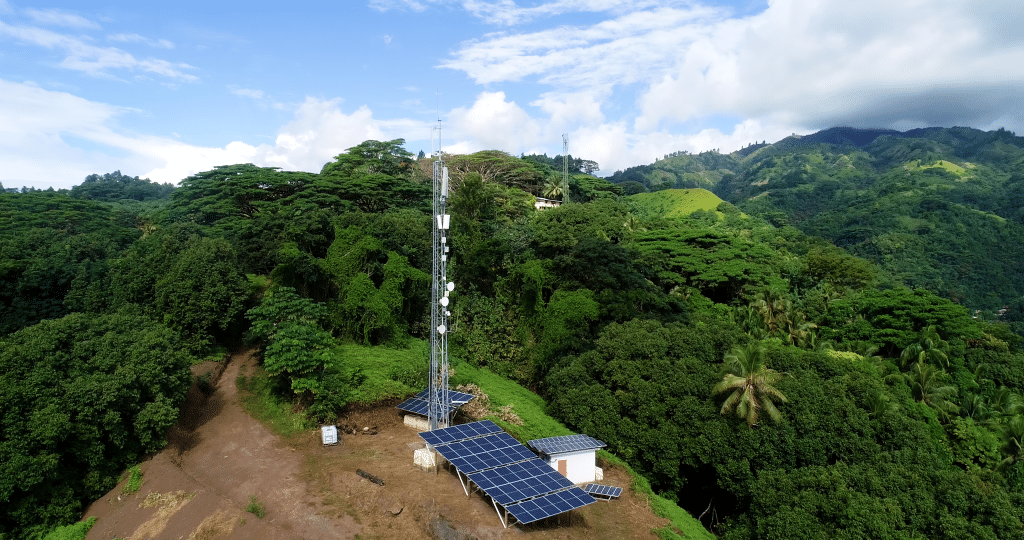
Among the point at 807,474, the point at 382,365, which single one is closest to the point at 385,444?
the point at 382,365

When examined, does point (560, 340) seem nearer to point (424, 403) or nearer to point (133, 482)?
point (424, 403)

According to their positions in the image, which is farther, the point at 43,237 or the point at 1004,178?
the point at 1004,178

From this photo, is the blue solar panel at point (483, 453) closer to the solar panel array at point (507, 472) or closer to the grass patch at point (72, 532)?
the solar panel array at point (507, 472)

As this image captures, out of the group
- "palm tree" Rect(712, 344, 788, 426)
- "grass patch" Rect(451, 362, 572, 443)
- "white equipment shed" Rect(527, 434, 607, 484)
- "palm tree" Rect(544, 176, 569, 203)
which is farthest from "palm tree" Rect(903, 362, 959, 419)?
"palm tree" Rect(544, 176, 569, 203)

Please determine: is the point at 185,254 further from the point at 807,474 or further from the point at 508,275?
the point at 807,474

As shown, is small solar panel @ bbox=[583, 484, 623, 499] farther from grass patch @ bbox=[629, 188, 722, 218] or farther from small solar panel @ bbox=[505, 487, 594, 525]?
grass patch @ bbox=[629, 188, 722, 218]

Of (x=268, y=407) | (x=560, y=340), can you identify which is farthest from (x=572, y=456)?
(x=268, y=407)

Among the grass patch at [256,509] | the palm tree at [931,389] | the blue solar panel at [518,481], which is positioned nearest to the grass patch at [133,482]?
the grass patch at [256,509]
